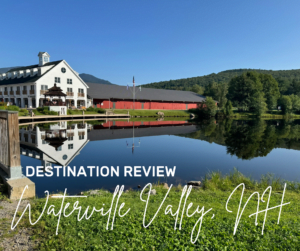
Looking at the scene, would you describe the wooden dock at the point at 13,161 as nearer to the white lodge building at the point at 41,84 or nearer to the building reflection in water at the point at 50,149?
the building reflection in water at the point at 50,149

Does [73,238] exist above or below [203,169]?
above

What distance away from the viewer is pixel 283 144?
20.8m

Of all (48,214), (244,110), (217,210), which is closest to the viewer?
(48,214)

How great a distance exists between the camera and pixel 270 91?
71000mm

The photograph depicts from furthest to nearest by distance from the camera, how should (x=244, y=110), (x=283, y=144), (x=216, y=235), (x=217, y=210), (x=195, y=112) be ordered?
(x=244, y=110) → (x=195, y=112) → (x=283, y=144) → (x=217, y=210) → (x=216, y=235)

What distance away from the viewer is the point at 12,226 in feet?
14.9

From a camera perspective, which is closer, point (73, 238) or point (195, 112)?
point (73, 238)

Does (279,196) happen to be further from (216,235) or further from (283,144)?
(283,144)

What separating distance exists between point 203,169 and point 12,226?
9474 millimetres

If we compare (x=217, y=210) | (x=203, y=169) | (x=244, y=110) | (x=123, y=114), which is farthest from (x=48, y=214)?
(x=244, y=110)

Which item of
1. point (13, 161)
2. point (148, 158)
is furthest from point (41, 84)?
point (13, 161)

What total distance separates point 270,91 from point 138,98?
43.9 metres

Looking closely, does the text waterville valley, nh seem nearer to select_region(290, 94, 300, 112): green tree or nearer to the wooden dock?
the wooden dock

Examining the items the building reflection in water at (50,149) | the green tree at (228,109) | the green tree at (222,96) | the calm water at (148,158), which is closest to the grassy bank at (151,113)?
the green tree at (228,109)
